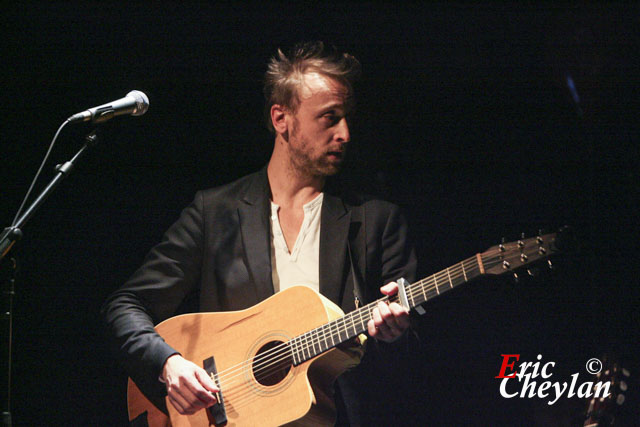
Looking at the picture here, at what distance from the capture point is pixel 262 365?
245 centimetres

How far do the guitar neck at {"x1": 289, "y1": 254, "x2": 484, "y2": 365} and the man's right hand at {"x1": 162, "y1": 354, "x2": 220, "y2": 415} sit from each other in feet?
1.24

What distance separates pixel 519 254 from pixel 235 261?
1.32 m

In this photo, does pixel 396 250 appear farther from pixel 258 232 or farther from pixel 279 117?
pixel 279 117

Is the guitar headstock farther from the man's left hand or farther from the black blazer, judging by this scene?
the black blazer

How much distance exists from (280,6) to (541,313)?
2.07 metres

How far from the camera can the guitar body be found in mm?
2348

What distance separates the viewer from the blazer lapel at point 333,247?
8.72 ft

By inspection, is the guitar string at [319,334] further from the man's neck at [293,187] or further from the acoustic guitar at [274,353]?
the man's neck at [293,187]

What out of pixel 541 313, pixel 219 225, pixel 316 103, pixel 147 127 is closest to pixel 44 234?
pixel 147 127

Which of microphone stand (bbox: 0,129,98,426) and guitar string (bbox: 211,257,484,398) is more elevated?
microphone stand (bbox: 0,129,98,426)

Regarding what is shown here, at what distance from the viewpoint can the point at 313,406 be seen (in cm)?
229

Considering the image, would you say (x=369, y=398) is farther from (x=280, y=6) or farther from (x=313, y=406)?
(x=280, y=6)

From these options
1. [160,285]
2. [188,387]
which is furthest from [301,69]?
[188,387]

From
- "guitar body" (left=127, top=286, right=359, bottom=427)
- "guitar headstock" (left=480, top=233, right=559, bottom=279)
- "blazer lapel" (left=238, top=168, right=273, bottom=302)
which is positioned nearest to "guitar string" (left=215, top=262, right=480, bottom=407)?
"guitar body" (left=127, top=286, right=359, bottom=427)
